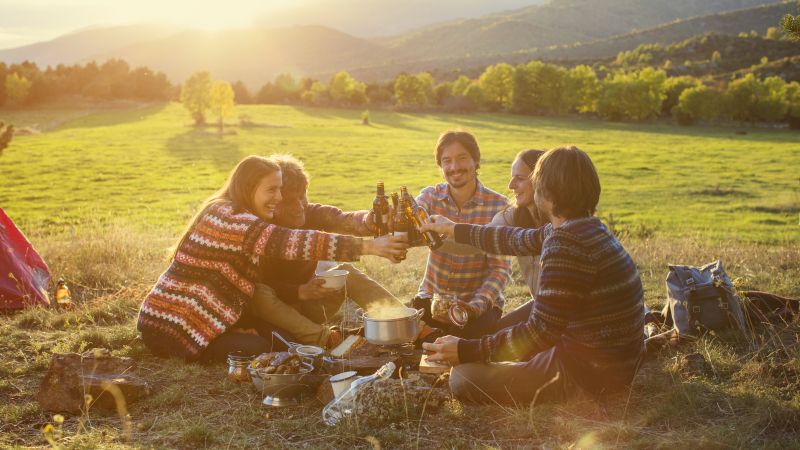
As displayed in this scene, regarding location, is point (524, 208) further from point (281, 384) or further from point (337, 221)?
point (281, 384)

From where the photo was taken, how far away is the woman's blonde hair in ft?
18.4

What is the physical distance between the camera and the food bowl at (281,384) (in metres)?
5.06

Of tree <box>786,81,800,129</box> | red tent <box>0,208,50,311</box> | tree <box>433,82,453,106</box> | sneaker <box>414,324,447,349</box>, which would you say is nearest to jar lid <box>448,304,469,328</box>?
sneaker <box>414,324,447,349</box>

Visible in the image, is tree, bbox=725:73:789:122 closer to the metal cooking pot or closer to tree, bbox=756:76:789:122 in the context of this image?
tree, bbox=756:76:789:122

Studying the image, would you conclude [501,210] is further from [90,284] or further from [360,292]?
[90,284]

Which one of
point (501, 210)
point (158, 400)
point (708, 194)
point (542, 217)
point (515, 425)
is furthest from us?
point (708, 194)

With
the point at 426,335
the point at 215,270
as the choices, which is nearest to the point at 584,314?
the point at 426,335

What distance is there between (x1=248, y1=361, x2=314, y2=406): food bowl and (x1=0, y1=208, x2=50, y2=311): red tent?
4289 mm

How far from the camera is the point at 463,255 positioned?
6195 mm

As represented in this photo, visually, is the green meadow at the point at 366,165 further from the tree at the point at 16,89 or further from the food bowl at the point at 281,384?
the food bowl at the point at 281,384

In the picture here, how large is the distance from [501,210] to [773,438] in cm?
289

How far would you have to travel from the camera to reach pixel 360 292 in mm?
6551

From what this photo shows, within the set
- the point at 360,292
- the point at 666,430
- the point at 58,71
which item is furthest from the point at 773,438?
the point at 58,71

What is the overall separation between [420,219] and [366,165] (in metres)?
28.5
